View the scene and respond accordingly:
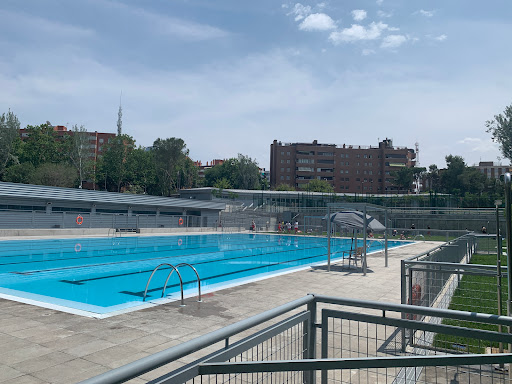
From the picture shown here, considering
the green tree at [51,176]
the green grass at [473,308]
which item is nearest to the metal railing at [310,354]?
the green grass at [473,308]

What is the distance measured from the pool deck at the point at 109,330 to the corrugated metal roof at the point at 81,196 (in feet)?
92.4

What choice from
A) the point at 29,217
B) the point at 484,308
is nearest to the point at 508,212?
the point at 484,308

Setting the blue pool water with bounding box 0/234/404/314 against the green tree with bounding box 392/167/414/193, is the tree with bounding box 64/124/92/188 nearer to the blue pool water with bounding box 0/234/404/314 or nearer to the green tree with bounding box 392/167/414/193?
the blue pool water with bounding box 0/234/404/314

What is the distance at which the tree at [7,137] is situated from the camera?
60.8 metres

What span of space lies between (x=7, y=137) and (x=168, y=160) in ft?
102

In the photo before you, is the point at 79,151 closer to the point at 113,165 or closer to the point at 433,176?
the point at 113,165

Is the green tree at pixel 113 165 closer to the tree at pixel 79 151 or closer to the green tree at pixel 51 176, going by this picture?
the tree at pixel 79 151

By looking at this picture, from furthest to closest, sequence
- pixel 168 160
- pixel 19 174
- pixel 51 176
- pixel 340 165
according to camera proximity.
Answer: pixel 340 165, pixel 168 160, pixel 19 174, pixel 51 176

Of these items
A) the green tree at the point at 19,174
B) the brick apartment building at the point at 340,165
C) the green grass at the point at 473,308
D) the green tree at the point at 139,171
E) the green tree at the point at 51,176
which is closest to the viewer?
the green grass at the point at 473,308

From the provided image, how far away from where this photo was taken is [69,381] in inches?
174

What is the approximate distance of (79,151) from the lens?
6850 centimetres

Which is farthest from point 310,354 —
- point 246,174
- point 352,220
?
point 246,174

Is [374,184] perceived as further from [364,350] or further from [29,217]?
[364,350]

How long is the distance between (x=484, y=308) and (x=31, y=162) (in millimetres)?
74985
